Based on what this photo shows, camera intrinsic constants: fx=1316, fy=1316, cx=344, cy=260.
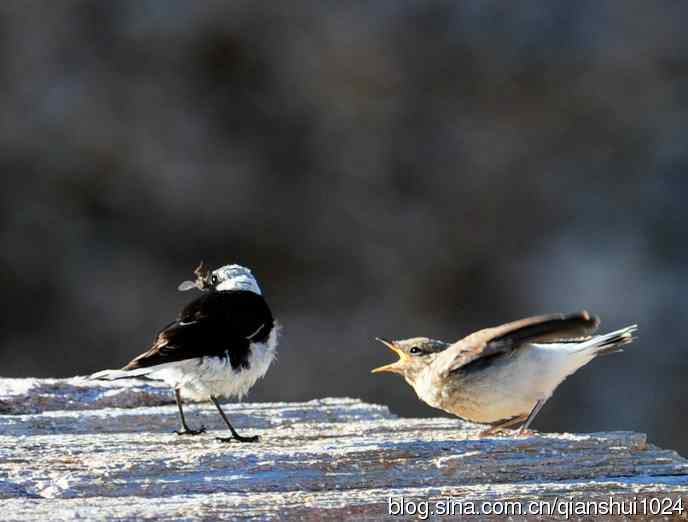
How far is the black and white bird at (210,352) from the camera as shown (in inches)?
145

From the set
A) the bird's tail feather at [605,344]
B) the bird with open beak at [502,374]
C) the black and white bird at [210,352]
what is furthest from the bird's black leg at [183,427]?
the bird's tail feather at [605,344]

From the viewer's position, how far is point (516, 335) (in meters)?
3.21

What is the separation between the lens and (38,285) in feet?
32.9

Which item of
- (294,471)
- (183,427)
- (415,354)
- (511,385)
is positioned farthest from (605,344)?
(294,471)

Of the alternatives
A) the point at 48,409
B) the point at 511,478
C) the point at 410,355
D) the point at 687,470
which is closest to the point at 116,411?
the point at 48,409

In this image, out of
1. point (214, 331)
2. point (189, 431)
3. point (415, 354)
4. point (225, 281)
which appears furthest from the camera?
point (225, 281)

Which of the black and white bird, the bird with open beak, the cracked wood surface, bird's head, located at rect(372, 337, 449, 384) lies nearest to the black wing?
the black and white bird

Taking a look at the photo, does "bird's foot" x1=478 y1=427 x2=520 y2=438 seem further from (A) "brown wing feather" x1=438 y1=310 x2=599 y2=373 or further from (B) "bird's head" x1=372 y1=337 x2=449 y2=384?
(B) "bird's head" x1=372 y1=337 x2=449 y2=384

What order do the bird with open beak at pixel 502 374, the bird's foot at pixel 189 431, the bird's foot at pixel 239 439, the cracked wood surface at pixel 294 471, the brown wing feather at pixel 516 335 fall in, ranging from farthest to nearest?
the bird with open beak at pixel 502 374 → the bird's foot at pixel 189 431 → the bird's foot at pixel 239 439 → the brown wing feather at pixel 516 335 → the cracked wood surface at pixel 294 471

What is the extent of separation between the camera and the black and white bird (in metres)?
3.67

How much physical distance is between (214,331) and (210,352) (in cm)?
7

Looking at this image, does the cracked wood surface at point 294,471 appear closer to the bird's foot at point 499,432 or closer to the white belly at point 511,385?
the bird's foot at point 499,432

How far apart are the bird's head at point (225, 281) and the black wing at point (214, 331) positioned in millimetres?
200

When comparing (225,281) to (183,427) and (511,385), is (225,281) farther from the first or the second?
(511,385)
